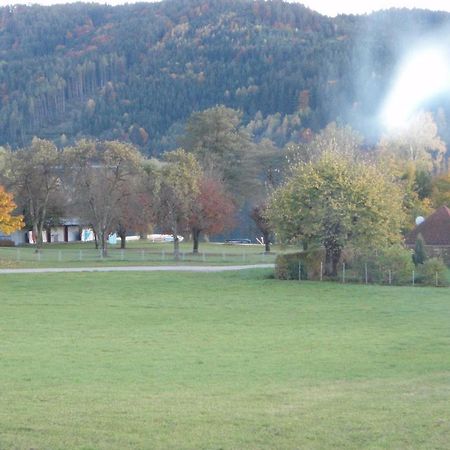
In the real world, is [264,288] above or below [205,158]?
Answer: below

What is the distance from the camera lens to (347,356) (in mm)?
20453

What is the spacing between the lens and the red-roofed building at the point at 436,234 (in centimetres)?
5700

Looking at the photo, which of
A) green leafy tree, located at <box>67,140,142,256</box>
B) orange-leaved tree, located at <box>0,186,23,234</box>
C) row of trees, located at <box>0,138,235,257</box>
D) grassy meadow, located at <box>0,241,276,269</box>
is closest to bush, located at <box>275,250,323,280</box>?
grassy meadow, located at <box>0,241,276,269</box>

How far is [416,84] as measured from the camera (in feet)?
525

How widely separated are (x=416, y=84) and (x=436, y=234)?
10706cm

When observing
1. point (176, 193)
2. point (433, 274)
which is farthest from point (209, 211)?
point (433, 274)

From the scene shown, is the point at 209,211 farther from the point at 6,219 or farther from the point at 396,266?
the point at 396,266

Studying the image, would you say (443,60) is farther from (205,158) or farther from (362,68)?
(205,158)

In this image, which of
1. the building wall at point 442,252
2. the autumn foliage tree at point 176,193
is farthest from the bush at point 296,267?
the autumn foliage tree at point 176,193

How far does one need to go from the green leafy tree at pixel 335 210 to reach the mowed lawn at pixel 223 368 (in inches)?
256

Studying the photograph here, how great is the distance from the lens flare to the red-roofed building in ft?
257

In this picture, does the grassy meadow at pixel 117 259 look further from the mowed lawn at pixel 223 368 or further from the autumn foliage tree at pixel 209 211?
the mowed lawn at pixel 223 368

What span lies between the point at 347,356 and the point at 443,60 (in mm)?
159639

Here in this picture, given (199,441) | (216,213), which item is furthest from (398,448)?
(216,213)
